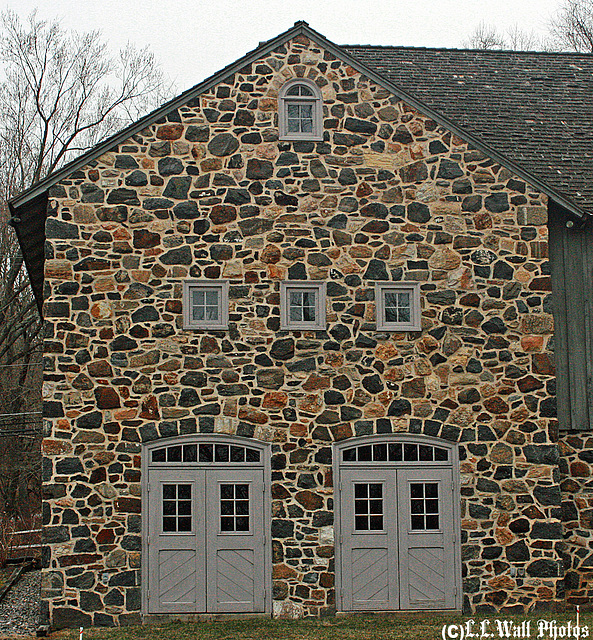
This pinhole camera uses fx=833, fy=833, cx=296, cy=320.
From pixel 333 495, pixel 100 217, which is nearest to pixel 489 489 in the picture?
pixel 333 495

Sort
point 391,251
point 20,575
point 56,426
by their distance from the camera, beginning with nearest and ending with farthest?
point 56,426, point 391,251, point 20,575

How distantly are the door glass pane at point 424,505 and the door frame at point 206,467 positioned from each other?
6.80ft


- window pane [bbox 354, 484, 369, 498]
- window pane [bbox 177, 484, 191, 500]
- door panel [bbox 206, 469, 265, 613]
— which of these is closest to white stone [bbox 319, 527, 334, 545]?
window pane [bbox 354, 484, 369, 498]

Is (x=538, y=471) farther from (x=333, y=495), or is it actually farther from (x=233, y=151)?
(x=233, y=151)

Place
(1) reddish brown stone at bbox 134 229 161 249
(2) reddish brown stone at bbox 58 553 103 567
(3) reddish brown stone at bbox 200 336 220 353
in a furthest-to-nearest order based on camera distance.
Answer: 1. (1) reddish brown stone at bbox 134 229 161 249
2. (3) reddish brown stone at bbox 200 336 220 353
3. (2) reddish brown stone at bbox 58 553 103 567

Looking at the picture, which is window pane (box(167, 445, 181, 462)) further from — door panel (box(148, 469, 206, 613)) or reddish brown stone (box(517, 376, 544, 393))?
reddish brown stone (box(517, 376, 544, 393))

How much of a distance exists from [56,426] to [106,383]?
894mm

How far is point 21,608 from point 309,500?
486 centimetres

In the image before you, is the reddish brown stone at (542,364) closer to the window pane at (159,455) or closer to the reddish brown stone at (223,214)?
the reddish brown stone at (223,214)

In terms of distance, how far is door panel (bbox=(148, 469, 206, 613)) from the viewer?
452 inches

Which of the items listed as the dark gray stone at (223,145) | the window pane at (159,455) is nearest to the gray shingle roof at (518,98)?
the dark gray stone at (223,145)

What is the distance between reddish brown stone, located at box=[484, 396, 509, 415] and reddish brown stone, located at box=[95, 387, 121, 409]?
5.28 meters

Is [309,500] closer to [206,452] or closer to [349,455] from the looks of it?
[349,455]

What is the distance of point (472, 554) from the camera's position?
→ 11.8 meters
